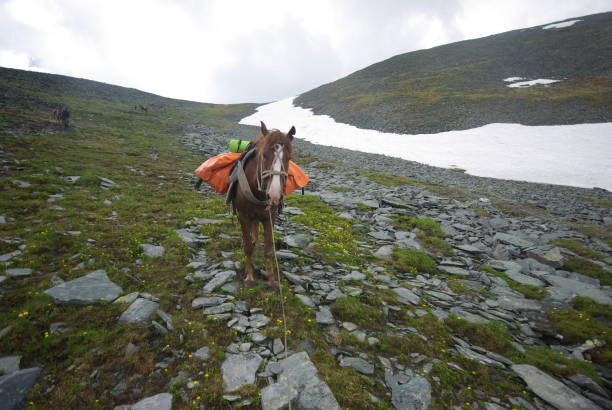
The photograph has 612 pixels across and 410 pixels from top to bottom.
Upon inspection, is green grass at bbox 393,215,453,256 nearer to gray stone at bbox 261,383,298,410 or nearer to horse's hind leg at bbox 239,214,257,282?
horse's hind leg at bbox 239,214,257,282

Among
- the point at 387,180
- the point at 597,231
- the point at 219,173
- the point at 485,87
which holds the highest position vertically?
the point at 485,87

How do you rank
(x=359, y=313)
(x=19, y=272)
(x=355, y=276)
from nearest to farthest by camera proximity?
(x=359, y=313) → (x=19, y=272) → (x=355, y=276)

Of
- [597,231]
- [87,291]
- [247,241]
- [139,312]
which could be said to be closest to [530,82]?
[597,231]

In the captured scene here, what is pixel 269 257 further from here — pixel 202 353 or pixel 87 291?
pixel 87 291

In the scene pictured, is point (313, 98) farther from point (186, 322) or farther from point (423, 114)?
point (186, 322)

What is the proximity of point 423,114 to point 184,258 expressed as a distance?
178 feet

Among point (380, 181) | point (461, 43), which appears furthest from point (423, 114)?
point (461, 43)

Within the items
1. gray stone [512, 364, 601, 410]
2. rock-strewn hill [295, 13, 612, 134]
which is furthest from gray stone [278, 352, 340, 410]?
rock-strewn hill [295, 13, 612, 134]

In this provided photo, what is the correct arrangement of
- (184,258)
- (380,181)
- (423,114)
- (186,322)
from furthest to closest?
(423,114), (380,181), (184,258), (186,322)

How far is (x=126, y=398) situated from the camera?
3490mm

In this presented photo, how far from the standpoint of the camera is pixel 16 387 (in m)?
3.37

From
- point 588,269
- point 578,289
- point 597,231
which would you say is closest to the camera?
point 578,289

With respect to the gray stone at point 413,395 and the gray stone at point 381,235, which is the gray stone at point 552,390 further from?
the gray stone at point 381,235

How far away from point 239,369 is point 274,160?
3.56 m
